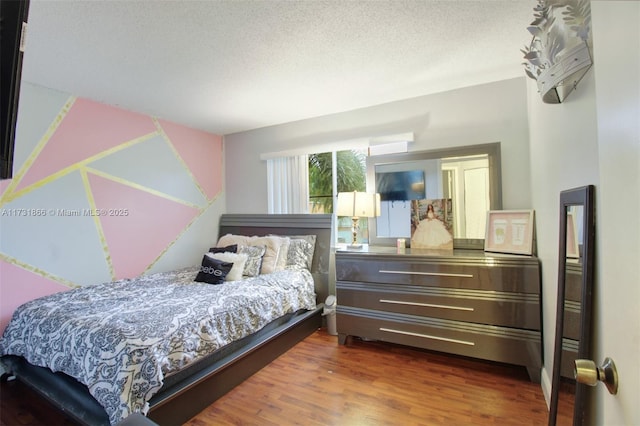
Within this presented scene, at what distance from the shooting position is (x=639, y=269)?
500 millimetres

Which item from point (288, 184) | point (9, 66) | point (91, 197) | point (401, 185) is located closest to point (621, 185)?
point (9, 66)

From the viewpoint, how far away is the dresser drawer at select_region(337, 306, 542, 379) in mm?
2104

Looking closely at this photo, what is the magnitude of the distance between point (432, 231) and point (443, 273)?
538 mm

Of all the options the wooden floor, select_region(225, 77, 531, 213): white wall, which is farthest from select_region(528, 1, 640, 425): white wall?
select_region(225, 77, 531, 213): white wall

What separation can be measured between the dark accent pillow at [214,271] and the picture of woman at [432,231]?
5.95 feet

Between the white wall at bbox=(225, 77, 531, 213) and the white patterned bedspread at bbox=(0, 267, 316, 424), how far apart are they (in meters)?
1.78

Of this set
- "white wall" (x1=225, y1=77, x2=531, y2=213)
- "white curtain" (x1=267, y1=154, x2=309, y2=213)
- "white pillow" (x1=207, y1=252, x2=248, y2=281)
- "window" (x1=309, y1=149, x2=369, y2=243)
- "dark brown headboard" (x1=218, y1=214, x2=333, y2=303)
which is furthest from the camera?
"white curtain" (x1=267, y1=154, x2=309, y2=213)

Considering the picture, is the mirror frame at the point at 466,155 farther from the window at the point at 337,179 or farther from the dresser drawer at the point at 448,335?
the dresser drawer at the point at 448,335

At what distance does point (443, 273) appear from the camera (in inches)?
92.9

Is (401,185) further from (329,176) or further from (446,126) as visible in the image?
(329,176)

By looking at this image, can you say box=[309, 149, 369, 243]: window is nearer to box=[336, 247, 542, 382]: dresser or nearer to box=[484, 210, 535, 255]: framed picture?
box=[336, 247, 542, 382]: dresser

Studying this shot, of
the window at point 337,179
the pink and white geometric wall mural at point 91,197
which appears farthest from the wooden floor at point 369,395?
the window at point 337,179

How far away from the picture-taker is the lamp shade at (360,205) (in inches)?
116

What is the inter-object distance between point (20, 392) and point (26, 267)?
36.6 inches
